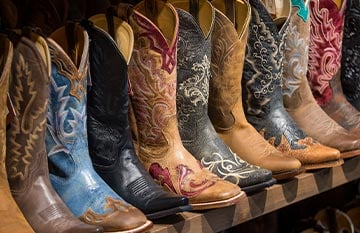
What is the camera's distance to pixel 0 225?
1086 mm

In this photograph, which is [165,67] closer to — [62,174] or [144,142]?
[144,142]

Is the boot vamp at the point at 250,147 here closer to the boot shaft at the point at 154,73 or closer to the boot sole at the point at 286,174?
the boot sole at the point at 286,174

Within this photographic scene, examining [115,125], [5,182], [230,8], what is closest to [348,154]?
[230,8]

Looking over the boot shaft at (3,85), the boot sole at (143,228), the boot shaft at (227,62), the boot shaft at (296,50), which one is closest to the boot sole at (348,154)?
the boot shaft at (296,50)

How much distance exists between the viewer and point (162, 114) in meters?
1.40

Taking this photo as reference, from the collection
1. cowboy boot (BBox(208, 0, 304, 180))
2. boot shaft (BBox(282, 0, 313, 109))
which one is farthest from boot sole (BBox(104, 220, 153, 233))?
boot shaft (BBox(282, 0, 313, 109))

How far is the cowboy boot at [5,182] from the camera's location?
3.58 feet

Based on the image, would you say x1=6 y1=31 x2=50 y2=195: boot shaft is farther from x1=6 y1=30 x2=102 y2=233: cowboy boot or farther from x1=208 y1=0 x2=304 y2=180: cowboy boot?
x1=208 y1=0 x2=304 y2=180: cowboy boot

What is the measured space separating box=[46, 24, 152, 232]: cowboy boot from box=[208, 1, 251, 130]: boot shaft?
0.38 meters

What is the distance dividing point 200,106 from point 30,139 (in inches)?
16.6

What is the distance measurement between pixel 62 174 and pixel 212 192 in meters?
0.30

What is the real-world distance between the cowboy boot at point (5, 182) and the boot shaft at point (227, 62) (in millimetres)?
537

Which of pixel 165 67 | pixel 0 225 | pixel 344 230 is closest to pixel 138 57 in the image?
pixel 165 67

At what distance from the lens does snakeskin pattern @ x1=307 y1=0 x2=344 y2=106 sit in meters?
1.83
